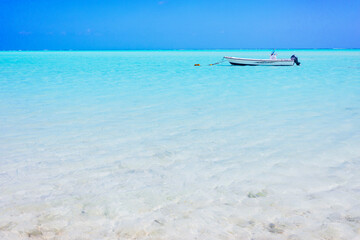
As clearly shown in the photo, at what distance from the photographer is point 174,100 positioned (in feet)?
33.4

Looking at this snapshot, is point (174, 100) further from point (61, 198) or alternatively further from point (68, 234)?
point (68, 234)

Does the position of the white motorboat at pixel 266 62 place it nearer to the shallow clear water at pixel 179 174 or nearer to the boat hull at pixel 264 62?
the boat hull at pixel 264 62

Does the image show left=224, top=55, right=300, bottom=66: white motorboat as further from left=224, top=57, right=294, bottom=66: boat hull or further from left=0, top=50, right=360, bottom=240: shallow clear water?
left=0, top=50, right=360, bottom=240: shallow clear water

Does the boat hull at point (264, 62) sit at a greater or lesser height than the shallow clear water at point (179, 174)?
greater

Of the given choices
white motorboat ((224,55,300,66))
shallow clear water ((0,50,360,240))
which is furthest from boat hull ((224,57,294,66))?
shallow clear water ((0,50,360,240))

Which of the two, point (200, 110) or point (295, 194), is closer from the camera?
point (295, 194)

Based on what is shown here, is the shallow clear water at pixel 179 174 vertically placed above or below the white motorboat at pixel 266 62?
below

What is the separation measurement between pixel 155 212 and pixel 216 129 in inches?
137

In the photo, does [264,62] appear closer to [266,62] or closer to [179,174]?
[266,62]

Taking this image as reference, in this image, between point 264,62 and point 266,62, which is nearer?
point 266,62

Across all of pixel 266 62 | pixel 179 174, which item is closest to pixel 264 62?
pixel 266 62

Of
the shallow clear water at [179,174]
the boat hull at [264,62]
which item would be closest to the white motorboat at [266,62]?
the boat hull at [264,62]

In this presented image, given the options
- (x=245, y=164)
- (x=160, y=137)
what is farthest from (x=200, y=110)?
(x=245, y=164)

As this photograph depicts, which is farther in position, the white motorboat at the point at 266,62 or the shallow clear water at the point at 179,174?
the white motorboat at the point at 266,62
